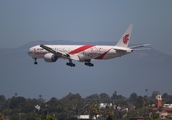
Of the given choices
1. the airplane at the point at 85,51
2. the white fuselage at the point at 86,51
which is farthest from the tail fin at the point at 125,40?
the white fuselage at the point at 86,51

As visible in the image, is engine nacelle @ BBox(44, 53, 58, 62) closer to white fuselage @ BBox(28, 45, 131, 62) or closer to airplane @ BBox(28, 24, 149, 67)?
airplane @ BBox(28, 24, 149, 67)

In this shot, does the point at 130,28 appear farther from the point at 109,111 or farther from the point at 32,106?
the point at 32,106

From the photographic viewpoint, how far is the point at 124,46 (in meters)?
123

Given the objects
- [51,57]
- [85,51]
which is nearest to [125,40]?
[85,51]

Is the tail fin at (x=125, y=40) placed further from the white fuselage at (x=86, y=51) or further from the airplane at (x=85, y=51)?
the white fuselage at (x=86, y=51)

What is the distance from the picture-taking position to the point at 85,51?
5007 inches

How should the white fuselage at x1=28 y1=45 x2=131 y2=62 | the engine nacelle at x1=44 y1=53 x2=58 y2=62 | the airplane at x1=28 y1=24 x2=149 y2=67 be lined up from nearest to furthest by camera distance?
1. the airplane at x1=28 y1=24 x2=149 y2=67
2. the white fuselage at x1=28 y1=45 x2=131 y2=62
3. the engine nacelle at x1=44 y1=53 x2=58 y2=62

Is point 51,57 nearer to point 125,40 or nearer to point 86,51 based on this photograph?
point 86,51

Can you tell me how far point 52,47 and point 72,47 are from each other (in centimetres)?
538

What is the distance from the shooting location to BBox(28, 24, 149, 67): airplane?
12172cm

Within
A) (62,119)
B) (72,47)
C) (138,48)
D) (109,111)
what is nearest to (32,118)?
(62,119)

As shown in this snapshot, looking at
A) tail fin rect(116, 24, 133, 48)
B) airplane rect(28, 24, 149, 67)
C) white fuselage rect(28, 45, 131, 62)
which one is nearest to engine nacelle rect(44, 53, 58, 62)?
airplane rect(28, 24, 149, 67)

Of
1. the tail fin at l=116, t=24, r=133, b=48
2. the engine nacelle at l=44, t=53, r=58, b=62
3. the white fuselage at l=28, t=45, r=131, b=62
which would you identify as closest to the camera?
the white fuselage at l=28, t=45, r=131, b=62

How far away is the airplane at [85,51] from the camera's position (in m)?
122
